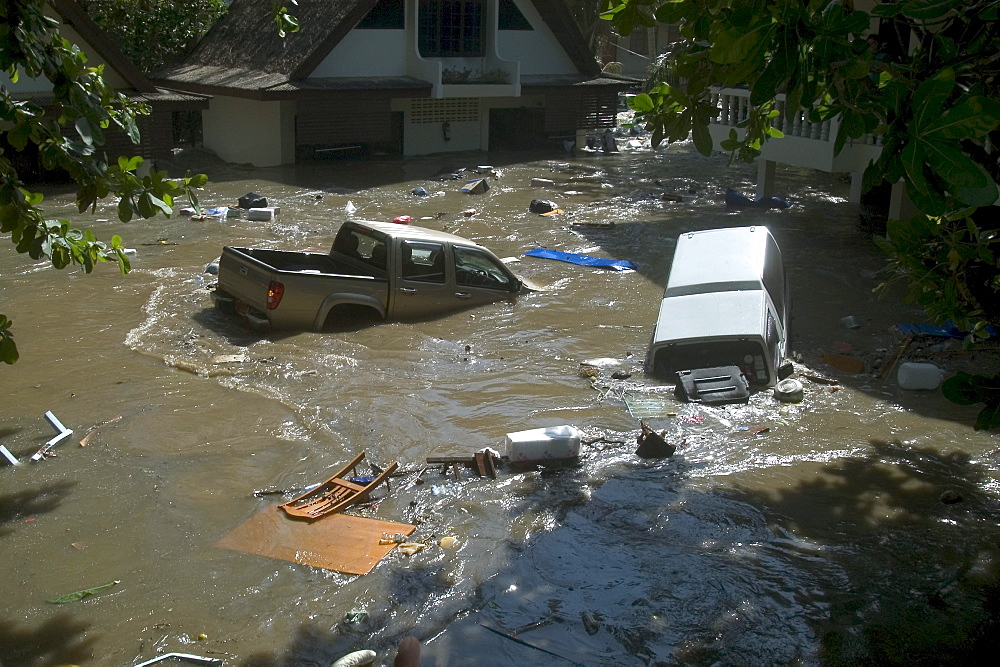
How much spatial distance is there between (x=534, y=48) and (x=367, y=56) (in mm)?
6696

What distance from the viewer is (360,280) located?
1188 cm

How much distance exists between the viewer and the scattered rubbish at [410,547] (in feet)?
22.1

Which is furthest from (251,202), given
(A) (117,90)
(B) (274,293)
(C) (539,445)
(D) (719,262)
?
(C) (539,445)

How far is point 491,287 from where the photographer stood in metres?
13.2

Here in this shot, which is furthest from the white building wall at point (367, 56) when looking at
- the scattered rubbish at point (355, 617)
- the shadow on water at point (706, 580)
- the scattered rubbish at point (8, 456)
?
the scattered rubbish at point (355, 617)

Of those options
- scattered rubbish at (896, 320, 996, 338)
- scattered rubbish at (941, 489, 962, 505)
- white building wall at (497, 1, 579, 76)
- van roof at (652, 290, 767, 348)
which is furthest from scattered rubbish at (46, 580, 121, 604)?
white building wall at (497, 1, 579, 76)

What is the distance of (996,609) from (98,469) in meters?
7.07

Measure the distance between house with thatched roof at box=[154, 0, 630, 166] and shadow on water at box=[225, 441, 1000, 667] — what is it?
790 inches

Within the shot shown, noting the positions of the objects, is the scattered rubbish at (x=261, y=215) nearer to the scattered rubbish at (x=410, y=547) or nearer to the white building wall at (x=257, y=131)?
the white building wall at (x=257, y=131)

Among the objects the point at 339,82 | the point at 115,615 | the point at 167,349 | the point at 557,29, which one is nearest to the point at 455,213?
the point at 339,82

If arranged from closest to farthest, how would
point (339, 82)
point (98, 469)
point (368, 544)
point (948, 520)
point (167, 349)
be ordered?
point (368, 544)
point (948, 520)
point (98, 469)
point (167, 349)
point (339, 82)

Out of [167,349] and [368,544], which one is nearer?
[368,544]

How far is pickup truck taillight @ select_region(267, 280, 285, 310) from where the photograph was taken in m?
11.2

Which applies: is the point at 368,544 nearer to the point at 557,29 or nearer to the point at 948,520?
the point at 948,520
